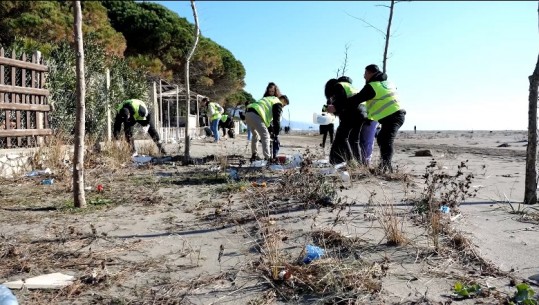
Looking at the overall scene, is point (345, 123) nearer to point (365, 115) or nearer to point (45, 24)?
point (365, 115)

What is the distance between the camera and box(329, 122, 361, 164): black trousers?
6.80 meters

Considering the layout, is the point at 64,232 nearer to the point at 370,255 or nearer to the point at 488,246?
the point at 370,255

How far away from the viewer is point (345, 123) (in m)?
6.87

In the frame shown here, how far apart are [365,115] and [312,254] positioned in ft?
15.1

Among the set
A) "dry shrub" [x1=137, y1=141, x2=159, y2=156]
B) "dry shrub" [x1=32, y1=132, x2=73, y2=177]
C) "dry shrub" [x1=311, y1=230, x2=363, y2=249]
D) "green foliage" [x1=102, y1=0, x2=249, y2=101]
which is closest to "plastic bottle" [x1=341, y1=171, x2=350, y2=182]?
"dry shrub" [x1=311, y1=230, x2=363, y2=249]

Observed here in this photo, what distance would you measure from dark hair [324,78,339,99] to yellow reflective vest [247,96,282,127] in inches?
46.1

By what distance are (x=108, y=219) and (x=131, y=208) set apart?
19.9 inches

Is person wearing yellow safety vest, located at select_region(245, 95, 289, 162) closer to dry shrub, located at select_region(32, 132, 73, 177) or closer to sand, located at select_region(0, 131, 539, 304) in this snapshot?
sand, located at select_region(0, 131, 539, 304)

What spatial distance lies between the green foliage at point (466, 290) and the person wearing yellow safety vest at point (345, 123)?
4312mm

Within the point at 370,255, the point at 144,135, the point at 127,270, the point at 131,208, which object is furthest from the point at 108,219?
the point at 144,135

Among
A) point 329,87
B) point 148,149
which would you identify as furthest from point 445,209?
point 148,149

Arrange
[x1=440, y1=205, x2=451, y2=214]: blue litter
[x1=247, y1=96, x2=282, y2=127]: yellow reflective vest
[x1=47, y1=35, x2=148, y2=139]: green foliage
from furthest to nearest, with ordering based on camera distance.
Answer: [x1=47, y1=35, x2=148, y2=139]: green foliage → [x1=247, y1=96, x2=282, y2=127]: yellow reflective vest → [x1=440, y1=205, x2=451, y2=214]: blue litter

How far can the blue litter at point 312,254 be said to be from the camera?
2814mm

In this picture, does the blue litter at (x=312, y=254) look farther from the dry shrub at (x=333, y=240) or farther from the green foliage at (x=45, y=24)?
the green foliage at (x=45, y=24)
